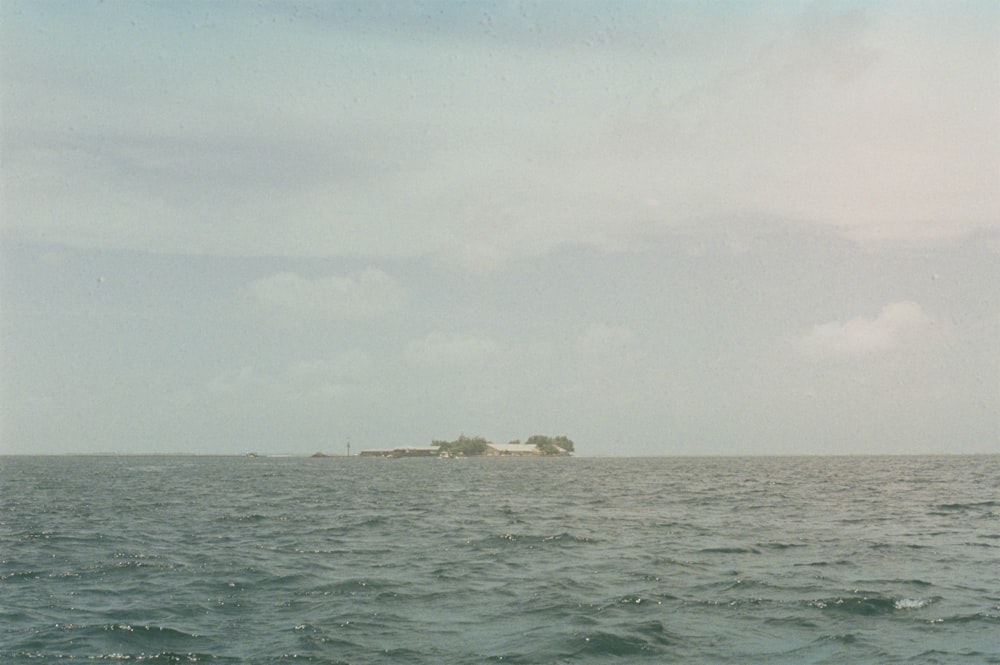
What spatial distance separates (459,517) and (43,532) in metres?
18.3

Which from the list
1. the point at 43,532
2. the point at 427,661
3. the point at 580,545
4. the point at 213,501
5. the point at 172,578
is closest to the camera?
the point at 427,661

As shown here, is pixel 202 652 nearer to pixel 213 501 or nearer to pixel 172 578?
pixel 172 578

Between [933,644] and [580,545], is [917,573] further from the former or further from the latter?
[580,545]

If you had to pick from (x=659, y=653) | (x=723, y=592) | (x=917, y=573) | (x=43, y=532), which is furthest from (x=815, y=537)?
(x=43, y=532)

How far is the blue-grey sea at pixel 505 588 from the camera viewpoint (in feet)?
52.7

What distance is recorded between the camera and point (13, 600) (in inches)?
799

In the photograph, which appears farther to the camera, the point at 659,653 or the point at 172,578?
the point at 172,578

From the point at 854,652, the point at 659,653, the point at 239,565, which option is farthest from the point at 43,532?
the point at 854,652

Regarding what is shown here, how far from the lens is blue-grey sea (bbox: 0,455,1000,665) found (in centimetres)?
1608

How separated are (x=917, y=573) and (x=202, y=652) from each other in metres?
18.9

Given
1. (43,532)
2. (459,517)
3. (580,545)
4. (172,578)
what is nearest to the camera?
(172,578)

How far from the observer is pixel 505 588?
22.0 meters

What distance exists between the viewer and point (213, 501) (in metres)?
55.4

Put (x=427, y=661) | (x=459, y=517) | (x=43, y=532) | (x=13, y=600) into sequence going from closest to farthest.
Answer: (x=427, y=661) → (x=13, y=600) → (x=43, y=532) → (x=459, y=517)
